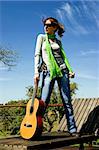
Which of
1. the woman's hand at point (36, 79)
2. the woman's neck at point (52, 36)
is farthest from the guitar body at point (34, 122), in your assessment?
the woman's neck at point (52, 36)

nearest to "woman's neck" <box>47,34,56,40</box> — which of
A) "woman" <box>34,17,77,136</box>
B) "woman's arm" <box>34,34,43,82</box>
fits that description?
"woman" <box>34,17,77,136</box>

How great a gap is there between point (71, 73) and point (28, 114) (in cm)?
107

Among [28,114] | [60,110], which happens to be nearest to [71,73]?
[28,114]

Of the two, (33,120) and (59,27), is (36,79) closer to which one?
(33,120)

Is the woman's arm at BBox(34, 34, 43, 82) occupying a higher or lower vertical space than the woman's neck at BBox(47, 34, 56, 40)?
lower

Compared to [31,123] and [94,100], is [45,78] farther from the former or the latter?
[94,100]

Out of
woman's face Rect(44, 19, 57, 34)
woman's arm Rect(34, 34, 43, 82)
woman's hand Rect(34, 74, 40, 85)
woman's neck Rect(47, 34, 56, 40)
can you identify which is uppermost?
woman's face Rect(44, 19, 57, 34)

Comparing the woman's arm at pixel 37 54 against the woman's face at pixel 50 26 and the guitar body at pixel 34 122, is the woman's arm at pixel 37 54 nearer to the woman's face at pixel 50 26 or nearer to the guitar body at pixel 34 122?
the woman's face at pixel 50 26

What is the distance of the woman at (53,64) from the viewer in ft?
17.1

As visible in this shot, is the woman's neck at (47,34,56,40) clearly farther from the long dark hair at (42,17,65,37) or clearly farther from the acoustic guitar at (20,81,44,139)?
the acoustic guitar at (20,81,44,139)

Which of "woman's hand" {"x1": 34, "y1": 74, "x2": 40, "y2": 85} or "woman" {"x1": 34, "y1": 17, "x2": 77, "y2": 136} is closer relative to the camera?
"woman's hand" {"x1": 34, "y1": 74, "x2": 40, "y2": 85}

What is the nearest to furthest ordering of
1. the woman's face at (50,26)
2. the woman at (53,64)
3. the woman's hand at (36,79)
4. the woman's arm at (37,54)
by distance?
the woman's hand at (36,79) → the woman's arm at (37,54) → the woman at (53,64) → the woman's face at (50,26)

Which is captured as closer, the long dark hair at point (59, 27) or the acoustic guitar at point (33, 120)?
the acoustic guitar at point (33, 120)

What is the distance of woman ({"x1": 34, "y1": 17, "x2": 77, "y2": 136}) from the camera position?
17.1ft
